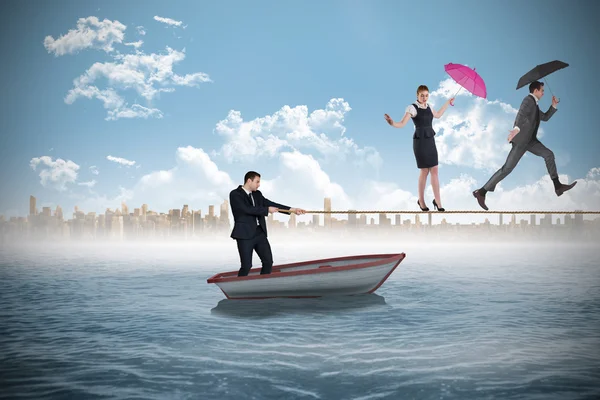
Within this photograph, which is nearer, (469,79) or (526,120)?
(526,120)

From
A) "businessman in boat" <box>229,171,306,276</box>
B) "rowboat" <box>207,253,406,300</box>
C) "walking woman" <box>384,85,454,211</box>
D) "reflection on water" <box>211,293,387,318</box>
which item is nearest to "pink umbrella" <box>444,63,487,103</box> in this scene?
"walking woman" <box>384,85,454,211</box>

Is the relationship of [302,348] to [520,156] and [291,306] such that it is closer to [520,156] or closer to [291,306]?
[291,306]

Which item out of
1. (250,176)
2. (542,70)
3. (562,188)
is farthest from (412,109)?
(250,176)

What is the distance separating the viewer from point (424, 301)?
17875 millimetres

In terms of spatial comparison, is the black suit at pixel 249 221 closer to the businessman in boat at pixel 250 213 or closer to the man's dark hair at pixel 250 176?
the businessman in boat at pixel 250 213

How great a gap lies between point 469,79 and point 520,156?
1433 mm

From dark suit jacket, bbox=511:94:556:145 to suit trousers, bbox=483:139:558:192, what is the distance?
116mm

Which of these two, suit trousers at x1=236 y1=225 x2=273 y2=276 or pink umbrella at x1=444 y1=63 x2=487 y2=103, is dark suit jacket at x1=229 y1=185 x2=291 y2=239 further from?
pink umbrella at x1=444 y1=63 x2=487 y2=103

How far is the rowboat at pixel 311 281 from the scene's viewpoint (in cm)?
1414

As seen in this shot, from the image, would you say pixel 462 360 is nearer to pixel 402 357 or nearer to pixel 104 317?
pixel 402 357

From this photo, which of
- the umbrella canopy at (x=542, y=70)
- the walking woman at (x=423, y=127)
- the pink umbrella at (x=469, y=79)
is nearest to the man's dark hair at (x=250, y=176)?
the walking woman at (x=423, y=127)

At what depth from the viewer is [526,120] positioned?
862cm

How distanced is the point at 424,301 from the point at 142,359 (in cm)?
1056

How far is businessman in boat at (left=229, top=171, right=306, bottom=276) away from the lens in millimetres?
11802
